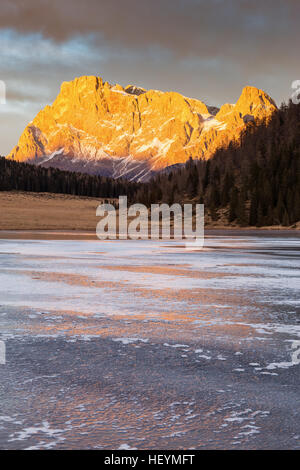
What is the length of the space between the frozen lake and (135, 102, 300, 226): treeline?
7995 cm

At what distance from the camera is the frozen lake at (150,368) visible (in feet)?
14.4

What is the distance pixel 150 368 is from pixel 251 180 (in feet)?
351

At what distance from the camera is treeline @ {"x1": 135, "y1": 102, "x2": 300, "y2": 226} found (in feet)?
313

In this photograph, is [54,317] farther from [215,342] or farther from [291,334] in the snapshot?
[291,334]

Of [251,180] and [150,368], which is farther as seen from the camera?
[251,180]

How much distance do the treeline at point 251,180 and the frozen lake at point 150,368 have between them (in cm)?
7995

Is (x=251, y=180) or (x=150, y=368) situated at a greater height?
(x=251, y=180)

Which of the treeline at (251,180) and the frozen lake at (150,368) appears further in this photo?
the treeline at (251,180)

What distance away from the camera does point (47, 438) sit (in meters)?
4.27

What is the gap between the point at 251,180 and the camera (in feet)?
362
